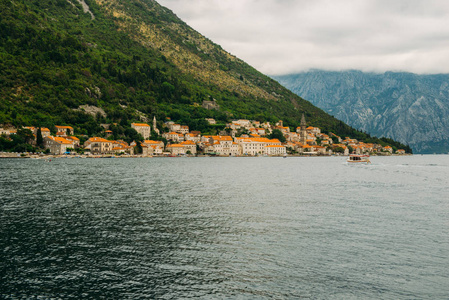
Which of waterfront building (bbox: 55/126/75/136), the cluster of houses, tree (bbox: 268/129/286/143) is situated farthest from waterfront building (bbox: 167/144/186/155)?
tree (bbox: 268/129/286/143)

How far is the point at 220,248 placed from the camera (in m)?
19.1

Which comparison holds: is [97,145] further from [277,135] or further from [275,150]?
[277,135]

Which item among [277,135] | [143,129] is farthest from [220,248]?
[277,135]

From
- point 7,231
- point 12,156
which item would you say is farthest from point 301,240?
point 12,156

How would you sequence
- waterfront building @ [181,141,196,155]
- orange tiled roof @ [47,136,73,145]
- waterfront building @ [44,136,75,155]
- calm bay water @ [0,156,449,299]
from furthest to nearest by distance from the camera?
waterfront building @ [181,141,196,155]
orange tiled roof @ [47,136,73,145]
waterfront building @ [44,136,75,155]
calm bay water @ [0,156,449,299]

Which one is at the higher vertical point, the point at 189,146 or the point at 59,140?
the point at 59,140

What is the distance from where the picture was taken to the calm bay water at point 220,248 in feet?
45.8

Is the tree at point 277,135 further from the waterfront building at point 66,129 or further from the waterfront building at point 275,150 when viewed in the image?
the waterfront building at point 66,129

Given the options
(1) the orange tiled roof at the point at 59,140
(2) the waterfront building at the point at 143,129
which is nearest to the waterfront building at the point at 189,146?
(2) the waterfront building at the point at 143,129

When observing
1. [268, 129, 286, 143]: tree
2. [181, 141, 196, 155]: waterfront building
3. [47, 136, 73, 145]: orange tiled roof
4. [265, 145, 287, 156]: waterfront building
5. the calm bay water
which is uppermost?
[268, 129, 286, 143]: tree

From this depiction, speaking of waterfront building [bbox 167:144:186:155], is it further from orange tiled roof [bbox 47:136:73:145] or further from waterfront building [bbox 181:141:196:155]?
orange tiled roof [bbox 47:136:73:145]

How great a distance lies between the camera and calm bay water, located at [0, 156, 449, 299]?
13961mm

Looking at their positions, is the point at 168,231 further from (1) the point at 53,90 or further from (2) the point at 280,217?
(1) the point at 53,90

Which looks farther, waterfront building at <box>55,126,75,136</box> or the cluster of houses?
the cluster of houses
